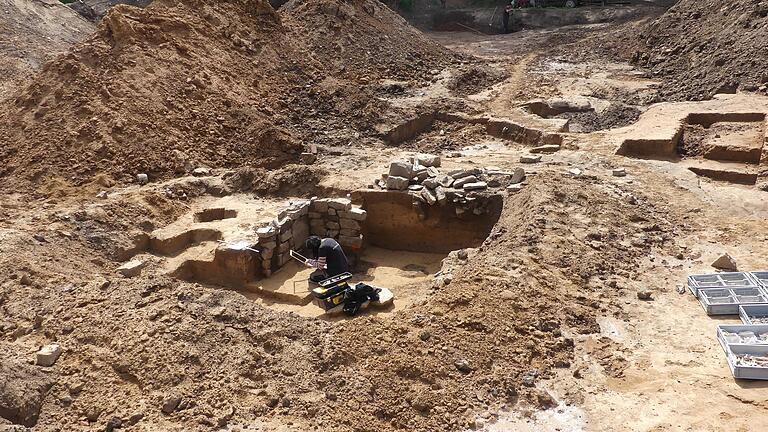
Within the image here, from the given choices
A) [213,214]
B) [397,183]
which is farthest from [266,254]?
[397,183]

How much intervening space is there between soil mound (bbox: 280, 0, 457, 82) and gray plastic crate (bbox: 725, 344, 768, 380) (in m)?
12.2

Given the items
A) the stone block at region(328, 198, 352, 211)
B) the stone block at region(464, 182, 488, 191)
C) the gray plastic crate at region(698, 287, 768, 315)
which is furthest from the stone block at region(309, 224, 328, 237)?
the gray plastic crate at region(698, 287, 768, 315)

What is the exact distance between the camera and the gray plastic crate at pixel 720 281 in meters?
6.98

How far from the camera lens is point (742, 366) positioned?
5.42 metres

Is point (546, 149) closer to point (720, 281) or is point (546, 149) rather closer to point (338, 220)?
point (338, 220)

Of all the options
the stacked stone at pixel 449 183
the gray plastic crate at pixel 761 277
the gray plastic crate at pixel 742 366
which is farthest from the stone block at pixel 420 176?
the gray plastic crate at pixel 742 366

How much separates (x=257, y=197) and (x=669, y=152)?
7434mm

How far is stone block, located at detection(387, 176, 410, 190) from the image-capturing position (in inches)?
408

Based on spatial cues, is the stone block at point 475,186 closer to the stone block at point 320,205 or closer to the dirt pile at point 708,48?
the stone block at point 320,205

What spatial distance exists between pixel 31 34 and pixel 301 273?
52.3 feet

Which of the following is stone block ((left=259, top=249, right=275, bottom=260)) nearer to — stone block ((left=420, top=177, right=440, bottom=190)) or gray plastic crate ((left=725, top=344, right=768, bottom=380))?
stone block ((left=420, top=177, right=440, bottom=190))

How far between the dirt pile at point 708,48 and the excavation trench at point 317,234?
24.8 ft

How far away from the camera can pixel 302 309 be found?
337 inches

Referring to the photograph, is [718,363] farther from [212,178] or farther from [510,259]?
[212,178]
